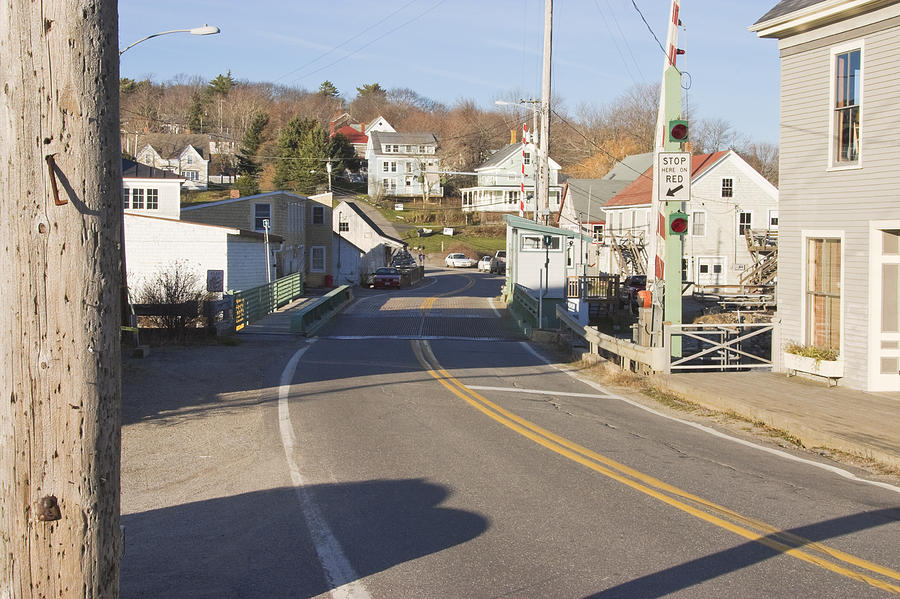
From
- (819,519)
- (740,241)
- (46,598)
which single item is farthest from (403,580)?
(740,241)

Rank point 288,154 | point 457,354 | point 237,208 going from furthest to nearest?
1. point 288,154
2. point 237,208
3. point 457,354

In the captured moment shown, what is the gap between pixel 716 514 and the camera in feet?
23.6

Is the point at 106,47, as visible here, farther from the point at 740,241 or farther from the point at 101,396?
the point at 740,241

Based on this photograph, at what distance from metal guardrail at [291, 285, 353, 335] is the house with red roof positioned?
25.8m

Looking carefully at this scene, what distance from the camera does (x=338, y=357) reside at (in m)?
20.4

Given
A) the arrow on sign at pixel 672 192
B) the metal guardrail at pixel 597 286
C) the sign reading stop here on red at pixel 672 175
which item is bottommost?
the metal guardrail at pixel 597 286

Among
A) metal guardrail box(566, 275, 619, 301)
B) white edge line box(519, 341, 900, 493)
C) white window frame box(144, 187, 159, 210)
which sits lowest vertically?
white edge line box(519, 341, 900, 493)

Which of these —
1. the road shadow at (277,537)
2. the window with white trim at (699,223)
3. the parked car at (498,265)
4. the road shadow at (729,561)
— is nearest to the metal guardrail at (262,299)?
the road shadow at (277,537)

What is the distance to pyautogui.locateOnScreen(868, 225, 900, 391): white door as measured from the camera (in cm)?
1418

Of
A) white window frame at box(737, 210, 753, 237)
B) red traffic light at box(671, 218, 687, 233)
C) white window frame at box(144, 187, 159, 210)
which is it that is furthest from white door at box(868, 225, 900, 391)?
white window frame at box(737, 210, 753, 237)

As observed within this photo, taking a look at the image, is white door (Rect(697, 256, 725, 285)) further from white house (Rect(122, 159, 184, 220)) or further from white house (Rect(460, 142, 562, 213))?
white house (Rect(460, 142, 562, 213))

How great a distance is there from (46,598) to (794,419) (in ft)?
33.4

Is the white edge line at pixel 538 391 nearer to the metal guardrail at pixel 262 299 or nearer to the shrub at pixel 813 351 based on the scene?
the shrub at pixel 813 351

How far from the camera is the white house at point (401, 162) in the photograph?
108438 mm
